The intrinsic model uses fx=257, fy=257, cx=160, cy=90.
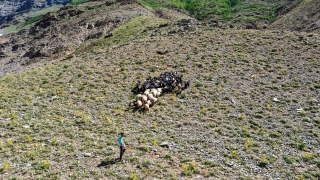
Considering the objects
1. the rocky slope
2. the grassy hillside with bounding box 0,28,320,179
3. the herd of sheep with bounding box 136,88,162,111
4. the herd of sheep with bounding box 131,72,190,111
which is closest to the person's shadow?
the grassy hillside with bounding box 0,28,320,179

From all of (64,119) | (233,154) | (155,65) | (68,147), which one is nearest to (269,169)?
(233,154)

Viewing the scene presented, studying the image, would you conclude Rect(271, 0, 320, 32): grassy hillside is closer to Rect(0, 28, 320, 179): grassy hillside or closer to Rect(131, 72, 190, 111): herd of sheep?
Rect(0, 28, 320, 179): grassy hillside

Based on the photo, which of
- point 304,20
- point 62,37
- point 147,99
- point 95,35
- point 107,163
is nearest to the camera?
point 107,163

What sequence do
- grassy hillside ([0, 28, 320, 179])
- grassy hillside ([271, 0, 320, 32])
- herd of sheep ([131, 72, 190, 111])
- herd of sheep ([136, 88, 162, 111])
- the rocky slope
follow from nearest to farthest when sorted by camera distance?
grassy hillside ([0, 28, 320, 179])
herd of sheep ([136, 88, 162, 111])
herd of sheep ([131, 72, 190, 111])
the rocky slope
grassy hillside ([271, 0, 320, 32])

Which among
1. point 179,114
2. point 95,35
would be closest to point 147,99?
point 179,114

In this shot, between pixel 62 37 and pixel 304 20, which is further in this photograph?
pixel 304 20

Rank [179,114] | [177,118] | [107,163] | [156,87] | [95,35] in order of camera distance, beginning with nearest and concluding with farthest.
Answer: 1. [107,163]
2. [177,118]
3. [179,114]
4. [156,87]
5. [95,35]

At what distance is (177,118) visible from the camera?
22.0 m

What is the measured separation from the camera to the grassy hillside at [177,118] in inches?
630

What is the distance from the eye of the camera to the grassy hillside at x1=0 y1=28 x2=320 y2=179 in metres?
16.0

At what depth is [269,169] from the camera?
15.9m

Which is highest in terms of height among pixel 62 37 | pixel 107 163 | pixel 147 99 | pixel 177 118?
pixel 147 99

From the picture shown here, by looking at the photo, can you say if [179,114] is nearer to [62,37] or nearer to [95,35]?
[95,35]

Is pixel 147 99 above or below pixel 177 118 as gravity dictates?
above
